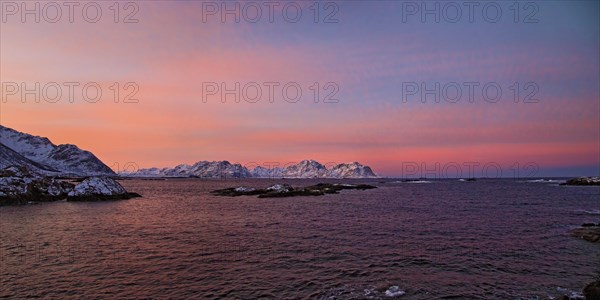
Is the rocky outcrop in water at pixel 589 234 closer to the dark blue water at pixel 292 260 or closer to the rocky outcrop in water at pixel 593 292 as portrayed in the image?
the dark blue water at pixel 292 260

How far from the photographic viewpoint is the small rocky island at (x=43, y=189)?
66000 mm

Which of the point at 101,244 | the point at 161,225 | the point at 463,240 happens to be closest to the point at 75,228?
the point at 161,225

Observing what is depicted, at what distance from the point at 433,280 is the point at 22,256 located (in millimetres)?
28223

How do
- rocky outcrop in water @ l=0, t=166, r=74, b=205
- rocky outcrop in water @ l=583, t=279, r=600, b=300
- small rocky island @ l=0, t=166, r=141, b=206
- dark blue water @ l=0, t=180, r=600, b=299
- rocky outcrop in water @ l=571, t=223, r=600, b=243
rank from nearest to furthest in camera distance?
1. rocky outcrop in water @ l=583, t=279, r=600, b=300
2. dark blue water @ l=0, t=180, r=600, b=299
3. rocky outcrop in water @ l=571, t=223, r=600, b=243
4. rocky outcrop in water @ l=0, t=166, r=74, b=205
5. small rocky island @ l=0, t=166, r=141, b=206

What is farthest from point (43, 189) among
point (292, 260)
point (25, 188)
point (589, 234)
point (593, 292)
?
point (589, 234)

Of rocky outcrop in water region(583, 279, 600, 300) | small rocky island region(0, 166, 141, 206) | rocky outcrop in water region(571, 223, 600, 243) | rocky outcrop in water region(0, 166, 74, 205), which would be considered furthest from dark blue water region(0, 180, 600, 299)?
small rocky island region(0, 166, 141, 206)

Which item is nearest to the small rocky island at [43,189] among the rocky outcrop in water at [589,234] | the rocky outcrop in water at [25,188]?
the rocky outcrop in water at [25,188]

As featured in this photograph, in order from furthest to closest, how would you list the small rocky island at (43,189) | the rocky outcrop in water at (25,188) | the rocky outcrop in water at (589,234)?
the small rocky island at (43,189) < the rocky outcrop in water at (25,188) < the rocky outcrop in water at (589,234)

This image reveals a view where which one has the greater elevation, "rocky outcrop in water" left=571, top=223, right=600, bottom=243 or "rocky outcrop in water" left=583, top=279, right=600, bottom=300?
"rocky outcrop in water" left=583, top=279, right=600, bottom=300

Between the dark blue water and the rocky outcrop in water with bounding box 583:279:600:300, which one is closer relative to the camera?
the rocky outcrop in water with bounding box 583:279:600:300

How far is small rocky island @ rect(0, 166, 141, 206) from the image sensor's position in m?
66.0

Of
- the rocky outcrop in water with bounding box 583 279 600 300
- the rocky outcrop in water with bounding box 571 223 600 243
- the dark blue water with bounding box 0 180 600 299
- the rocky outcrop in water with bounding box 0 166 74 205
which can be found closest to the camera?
the rocky outcrop in water with bounding box 583 279 600 300

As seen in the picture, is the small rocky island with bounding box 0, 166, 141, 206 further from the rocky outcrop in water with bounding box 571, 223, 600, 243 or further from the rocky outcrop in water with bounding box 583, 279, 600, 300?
the rocky outcrop in water with bounding box 571, 223, 600, 243

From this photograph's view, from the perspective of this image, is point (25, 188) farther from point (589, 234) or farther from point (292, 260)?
point (589, 234)
